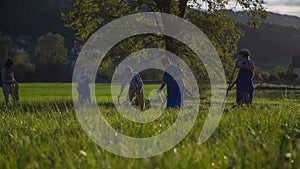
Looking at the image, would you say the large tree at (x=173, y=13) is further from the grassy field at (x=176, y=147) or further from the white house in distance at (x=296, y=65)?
the white house in distance at (x=296, y=65)

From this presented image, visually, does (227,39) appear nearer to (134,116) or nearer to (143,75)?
(134,116)

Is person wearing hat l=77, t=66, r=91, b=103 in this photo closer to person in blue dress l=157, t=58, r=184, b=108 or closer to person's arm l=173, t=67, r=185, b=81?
person in blue dress l=157, t=58, r=184, b=108

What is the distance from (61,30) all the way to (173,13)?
137 metres

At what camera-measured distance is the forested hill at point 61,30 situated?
15275cm

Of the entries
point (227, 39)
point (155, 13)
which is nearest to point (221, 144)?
point (155, 13)

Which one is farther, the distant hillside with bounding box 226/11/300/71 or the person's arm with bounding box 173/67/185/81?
the distant hillside with bounding box 226/11/300/71

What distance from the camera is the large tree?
30141mm

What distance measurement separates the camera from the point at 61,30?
16438 cm

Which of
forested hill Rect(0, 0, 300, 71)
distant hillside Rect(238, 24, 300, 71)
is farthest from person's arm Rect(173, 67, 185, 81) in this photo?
forested hill Rect(0, 0, 300, 71)

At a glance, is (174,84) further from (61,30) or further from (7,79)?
(61,30)

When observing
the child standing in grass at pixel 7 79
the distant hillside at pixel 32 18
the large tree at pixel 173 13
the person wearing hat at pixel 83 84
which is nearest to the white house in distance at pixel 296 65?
the distant hillside at pixel 32 18

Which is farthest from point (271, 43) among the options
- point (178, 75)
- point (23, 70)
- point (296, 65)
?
point (178, 75)

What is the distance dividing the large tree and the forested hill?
11712 centimetres

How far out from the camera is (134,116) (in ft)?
27.8
